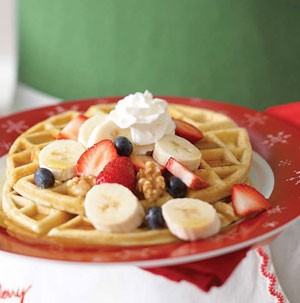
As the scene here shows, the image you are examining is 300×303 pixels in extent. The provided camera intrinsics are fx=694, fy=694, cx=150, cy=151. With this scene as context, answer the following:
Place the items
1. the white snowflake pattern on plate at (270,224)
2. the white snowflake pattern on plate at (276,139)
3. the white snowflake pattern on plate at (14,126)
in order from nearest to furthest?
the white snowflake pattern on plate at (270,224)
the white snowflake pattern on plate at (276,139)
the white snowflake pattern on plate at (14,126)

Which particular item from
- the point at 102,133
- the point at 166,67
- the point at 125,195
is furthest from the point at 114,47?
the point at 125,195

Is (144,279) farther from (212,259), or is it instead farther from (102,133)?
(102,133)

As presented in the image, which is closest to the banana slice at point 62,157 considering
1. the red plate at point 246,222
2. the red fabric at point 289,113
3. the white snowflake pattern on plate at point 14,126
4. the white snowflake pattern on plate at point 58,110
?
the red plate at point 246,222

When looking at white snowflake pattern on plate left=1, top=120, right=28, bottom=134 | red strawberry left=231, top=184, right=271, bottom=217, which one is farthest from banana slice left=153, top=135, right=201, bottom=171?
white snowflake pattern on plate left=1, top=120, right=28, bottom=134

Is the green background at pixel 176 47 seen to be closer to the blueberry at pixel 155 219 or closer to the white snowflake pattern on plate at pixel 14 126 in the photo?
the white snowflake pattern on plate at pixel 14 126

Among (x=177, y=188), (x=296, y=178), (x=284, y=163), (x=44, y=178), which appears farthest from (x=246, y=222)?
(x=44, y=178)

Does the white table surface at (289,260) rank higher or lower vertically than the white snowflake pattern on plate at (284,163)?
lower

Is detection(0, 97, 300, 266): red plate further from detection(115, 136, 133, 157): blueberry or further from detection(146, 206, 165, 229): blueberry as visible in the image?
detection(115, 136, 133, 157): blueberry
